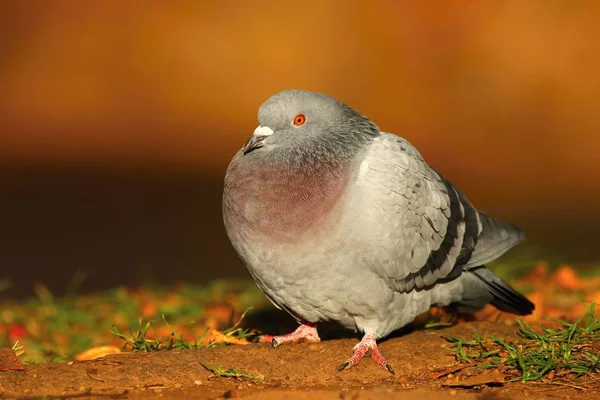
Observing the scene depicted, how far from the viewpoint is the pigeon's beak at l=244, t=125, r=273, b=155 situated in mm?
5102

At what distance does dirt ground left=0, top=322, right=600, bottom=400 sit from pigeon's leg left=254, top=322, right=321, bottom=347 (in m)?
0.16

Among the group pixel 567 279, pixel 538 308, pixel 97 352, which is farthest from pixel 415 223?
pixel 567 279

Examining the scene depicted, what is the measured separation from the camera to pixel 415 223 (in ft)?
17.3

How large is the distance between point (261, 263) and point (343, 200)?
588mm

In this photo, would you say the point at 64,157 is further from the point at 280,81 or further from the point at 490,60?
the point at 490,60

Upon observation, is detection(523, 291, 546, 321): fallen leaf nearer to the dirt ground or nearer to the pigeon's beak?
the dirt ground

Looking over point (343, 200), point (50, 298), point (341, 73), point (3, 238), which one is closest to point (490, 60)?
point (341, 73)

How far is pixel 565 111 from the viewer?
18484 millimetres

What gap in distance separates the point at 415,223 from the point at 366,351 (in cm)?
80

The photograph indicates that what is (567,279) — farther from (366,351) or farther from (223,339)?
(223,339)

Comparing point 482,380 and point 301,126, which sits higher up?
point 301,126

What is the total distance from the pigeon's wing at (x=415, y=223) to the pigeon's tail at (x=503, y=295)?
5.9 inches

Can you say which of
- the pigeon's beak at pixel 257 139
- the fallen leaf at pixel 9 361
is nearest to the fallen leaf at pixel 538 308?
the pigeon's beak at pixel 257 139

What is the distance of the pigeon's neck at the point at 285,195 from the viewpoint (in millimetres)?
4828
